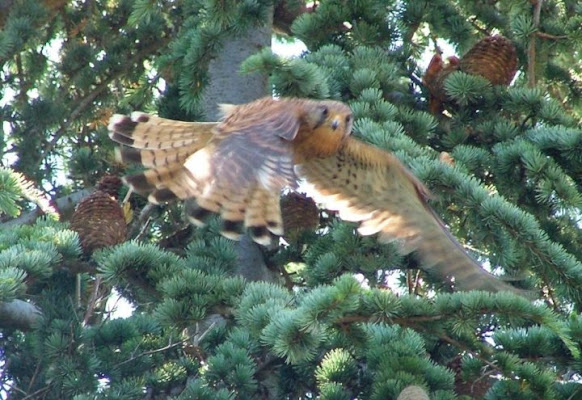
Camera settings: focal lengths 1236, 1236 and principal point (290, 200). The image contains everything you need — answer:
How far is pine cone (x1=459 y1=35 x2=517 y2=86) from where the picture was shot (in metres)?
5.18

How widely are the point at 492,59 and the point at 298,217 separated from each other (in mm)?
1088

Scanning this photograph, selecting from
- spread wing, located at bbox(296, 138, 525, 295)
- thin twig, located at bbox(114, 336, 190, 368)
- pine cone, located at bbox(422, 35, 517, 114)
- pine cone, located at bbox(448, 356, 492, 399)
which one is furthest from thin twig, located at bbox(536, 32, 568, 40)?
thin twig, located at bbox(114, 336, 190, 368)

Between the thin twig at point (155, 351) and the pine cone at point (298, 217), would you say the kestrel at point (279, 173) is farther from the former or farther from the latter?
the thin twig at point (155, 351)

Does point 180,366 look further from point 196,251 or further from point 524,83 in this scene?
point 524,83

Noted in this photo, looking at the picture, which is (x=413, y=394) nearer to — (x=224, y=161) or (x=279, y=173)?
(x=279, y=173)

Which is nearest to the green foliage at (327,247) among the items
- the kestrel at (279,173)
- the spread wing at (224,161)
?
the kestrel at (279,173)

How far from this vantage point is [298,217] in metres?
4.93

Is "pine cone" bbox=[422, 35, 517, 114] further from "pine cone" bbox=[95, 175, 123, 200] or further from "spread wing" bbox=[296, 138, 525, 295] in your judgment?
"pine cone" bbox=[95, 175, 123, 200]

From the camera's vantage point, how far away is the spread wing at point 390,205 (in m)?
4.68

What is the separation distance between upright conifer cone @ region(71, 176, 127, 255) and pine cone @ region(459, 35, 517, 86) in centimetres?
160

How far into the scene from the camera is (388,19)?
5523 mm

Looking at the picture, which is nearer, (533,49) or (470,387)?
(470,387)

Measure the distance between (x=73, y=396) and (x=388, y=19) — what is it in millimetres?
2228

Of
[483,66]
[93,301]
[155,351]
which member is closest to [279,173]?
[155,351]
